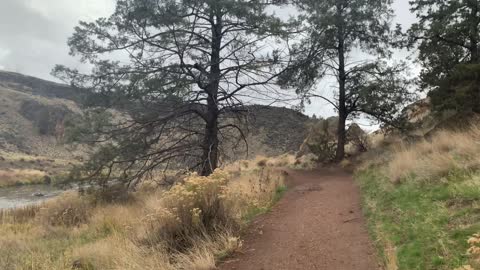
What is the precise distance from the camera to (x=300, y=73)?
51.3ft

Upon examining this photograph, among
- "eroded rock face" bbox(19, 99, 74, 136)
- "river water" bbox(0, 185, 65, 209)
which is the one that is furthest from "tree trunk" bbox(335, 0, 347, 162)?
"eroded rock face" bbox(19, 99, 74, 136)

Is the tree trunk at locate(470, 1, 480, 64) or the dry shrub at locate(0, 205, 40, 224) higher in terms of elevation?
the tree trunk at locate(470, 1, 480, 64)

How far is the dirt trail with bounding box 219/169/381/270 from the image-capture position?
18.2 feet

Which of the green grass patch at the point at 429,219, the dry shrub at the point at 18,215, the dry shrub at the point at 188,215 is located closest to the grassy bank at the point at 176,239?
the dry shrub at the point at 188,215

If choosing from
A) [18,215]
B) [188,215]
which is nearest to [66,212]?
[18,215]

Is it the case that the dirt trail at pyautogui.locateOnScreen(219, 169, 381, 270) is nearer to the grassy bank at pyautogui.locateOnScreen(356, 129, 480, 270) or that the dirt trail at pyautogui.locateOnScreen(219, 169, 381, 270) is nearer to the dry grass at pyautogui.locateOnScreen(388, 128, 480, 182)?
the grassy bank at pyautogui.locateOnScreen(356, 129, 480, 270)

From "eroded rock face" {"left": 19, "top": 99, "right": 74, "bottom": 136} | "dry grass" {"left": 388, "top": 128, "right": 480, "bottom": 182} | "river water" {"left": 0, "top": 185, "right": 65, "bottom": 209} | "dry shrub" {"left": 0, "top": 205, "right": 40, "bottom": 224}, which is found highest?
"eroded rock face" {"left": 19, "top": 99, "right": 74, "bottom": 136}

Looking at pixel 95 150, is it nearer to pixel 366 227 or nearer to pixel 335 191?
pixel 335 191

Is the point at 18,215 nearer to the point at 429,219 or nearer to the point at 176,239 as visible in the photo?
the point at 176,239

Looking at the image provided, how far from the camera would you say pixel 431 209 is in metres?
6.32

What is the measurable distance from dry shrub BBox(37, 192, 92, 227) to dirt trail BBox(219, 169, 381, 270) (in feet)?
23.8

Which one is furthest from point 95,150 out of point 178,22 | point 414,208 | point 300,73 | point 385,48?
point 385,48

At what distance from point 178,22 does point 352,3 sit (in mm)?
10775

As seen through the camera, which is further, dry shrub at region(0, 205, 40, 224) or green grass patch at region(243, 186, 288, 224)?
dry shrub at region(0, 205, 40, 224)
